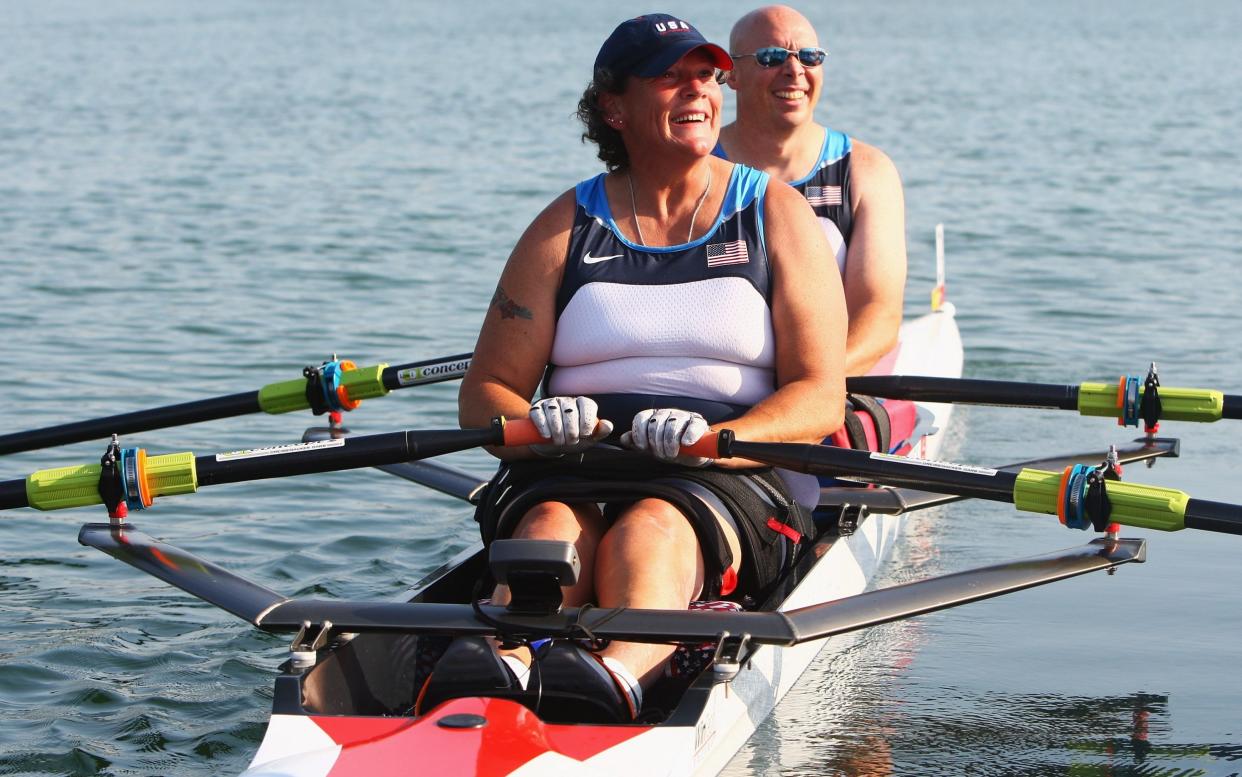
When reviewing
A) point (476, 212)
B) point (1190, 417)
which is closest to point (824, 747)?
point (1190, 417)

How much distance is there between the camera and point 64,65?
86.9ft

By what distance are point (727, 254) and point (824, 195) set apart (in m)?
1.75

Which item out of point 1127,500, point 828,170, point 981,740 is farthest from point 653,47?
point 981,740

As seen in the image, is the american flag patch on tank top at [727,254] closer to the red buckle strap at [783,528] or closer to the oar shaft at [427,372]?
the red buckle strap at [783,528]

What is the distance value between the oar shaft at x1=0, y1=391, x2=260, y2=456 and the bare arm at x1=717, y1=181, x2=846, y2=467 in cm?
229

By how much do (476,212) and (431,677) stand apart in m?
11.3

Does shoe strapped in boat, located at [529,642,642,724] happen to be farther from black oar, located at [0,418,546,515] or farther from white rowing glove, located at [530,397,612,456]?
black oar, located at [0,418,546,515]

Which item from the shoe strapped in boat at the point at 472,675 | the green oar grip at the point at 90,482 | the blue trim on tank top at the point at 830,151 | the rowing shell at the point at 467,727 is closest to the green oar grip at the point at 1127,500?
the rowing shell at the point at 467,727

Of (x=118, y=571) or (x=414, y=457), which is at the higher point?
(x=414, y=457)

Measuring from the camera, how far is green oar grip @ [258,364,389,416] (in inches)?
233

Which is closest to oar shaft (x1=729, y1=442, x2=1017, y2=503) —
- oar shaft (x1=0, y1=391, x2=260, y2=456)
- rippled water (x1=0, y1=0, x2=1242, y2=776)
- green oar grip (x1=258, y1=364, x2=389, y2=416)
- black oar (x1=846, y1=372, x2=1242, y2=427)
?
rippled water (x1=0, y1=0, x2=1242, y2=776)

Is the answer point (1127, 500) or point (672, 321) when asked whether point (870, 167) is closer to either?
point (672, 321)

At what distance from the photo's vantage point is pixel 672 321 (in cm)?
420

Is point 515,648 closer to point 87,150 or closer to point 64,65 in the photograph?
point 87,150
